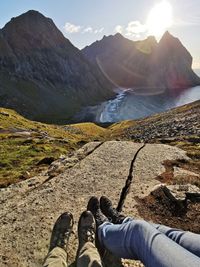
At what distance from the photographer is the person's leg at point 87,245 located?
7341mm

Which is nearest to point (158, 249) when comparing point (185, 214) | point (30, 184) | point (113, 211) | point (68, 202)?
point (113, 211)

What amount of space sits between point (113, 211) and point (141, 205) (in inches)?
153

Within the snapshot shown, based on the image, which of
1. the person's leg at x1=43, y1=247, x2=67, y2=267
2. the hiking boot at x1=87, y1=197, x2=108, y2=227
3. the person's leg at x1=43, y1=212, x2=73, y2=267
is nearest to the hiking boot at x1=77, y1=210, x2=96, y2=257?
the hiking boot at x1=87, y1=197, x2=108, y2=227

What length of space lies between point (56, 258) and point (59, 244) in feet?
3.58

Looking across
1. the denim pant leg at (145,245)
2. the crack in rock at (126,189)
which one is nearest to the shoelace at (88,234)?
the denim pant leg at (145,245)

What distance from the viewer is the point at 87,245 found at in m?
8.40

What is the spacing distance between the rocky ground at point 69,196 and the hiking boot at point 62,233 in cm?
90

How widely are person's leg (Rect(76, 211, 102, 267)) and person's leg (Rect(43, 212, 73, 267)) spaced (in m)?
0.36

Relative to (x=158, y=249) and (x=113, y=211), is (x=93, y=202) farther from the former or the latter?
(x=158, y=249)

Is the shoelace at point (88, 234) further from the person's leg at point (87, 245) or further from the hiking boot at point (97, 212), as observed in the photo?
the hiking boot at point (97, 212)

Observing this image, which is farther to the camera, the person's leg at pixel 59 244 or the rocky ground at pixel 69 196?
the rocky ground at pixel 69 196

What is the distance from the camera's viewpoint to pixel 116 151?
26.8m

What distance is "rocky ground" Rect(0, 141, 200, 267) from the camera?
36.1 ft

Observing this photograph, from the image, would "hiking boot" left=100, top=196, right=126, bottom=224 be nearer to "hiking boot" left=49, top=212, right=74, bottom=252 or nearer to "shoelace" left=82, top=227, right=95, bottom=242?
"shoelace" left=82, top=227, right=95, bottom=242
